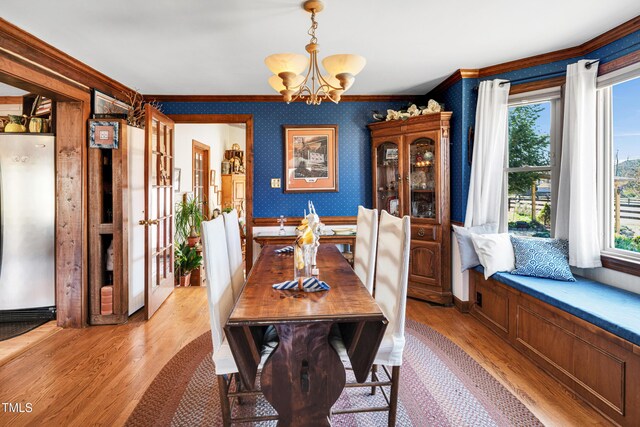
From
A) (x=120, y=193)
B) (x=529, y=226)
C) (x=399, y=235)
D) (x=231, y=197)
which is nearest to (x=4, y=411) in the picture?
(x=120, y=193)

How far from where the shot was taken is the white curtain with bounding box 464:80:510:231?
3.26 metres

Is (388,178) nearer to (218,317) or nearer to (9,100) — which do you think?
(218,317)

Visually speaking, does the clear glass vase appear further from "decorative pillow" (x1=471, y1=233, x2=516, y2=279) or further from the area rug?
"decorative pillow" (x1=471, y1=233, x2=516, y2=279)

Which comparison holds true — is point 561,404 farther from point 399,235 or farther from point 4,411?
point 4,411

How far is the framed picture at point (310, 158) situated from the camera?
4.32 meters

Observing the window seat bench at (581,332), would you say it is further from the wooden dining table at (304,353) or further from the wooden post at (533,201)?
the wooden dining table at (304,353)

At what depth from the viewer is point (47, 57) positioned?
9.14 ft

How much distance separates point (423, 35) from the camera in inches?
104

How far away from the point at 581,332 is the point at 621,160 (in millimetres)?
1410

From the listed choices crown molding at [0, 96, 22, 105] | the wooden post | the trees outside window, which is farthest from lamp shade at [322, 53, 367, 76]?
crown molding at [0, 96, 22, 105]

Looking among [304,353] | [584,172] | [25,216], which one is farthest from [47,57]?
[584,172]

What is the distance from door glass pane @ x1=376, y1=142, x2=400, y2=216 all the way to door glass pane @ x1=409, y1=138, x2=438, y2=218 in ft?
0.62

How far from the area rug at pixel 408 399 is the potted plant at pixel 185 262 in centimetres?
211

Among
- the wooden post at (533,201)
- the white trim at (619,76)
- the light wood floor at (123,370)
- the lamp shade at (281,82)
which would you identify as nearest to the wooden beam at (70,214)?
the light wood floor at (123,370)
